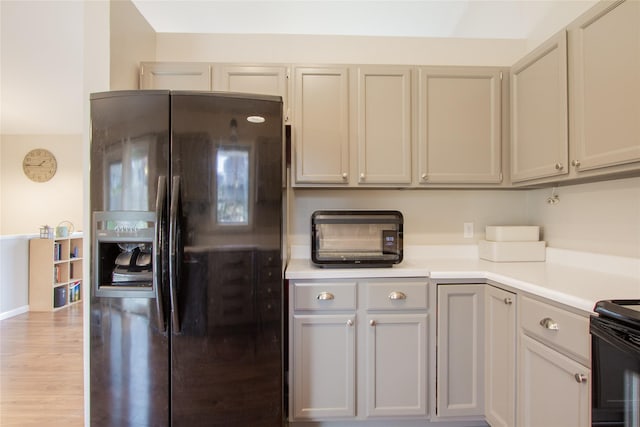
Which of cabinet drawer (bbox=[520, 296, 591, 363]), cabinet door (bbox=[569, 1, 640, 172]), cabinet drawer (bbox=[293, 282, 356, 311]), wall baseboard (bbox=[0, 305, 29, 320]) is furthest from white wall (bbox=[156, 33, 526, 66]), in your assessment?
wall baseboard (bbox=[0, 305, 29, 320])

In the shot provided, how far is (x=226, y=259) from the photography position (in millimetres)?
1374

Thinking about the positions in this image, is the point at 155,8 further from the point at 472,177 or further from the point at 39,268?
the point at 39,268

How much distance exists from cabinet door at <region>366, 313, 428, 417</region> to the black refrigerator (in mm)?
660

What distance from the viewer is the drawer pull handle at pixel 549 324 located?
119cm

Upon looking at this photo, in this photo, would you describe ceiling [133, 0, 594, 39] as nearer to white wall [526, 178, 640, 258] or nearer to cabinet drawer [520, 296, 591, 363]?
white wall [526, 178, 640, 258]

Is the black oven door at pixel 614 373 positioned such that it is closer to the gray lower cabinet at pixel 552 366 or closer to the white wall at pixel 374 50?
the gray lower cabinet at pixel 552 366

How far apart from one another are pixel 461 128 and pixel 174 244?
5.90 ft

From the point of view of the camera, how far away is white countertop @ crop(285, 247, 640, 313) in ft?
3.86

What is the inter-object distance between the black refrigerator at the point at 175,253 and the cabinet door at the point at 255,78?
0.57 m

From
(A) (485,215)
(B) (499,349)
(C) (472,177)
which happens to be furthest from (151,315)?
(A) (485,215)

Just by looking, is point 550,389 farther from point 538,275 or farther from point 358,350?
point 358,350

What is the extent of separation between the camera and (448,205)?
2250 millimetres

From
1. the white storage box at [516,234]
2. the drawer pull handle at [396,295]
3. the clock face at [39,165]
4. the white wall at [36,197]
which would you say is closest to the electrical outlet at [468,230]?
the white storage box at [516,234]

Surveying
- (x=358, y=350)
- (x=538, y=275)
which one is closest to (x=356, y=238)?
(x=358, y=350)
